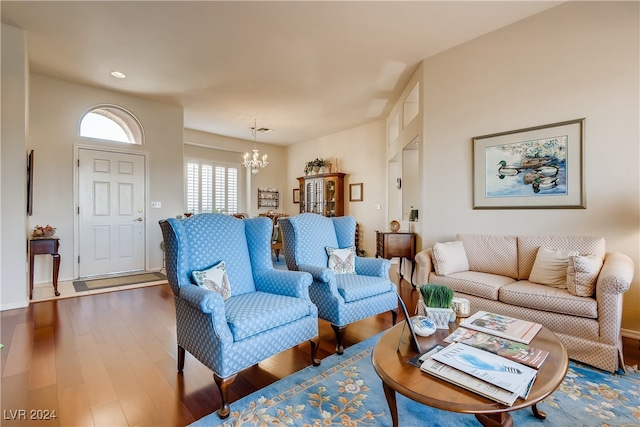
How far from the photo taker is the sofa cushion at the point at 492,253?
9.48 ft

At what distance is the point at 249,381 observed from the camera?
76.9 inches

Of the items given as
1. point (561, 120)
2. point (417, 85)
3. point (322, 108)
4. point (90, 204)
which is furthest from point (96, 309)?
point (561, 120)

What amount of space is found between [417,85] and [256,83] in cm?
225

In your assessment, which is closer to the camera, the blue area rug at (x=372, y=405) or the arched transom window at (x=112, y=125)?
the blue area rug at (x=372, y=405)

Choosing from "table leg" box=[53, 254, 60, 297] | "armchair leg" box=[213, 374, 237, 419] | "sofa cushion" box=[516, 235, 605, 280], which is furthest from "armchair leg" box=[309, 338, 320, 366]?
"table leg" box=[53, 254, 60, 297]

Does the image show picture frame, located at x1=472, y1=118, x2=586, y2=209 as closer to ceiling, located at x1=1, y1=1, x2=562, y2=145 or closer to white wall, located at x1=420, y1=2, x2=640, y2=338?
white wall, located at x1=420, y1=2, x2=640, y2=338

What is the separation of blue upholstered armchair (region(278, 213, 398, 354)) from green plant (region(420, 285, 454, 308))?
73 centimetres

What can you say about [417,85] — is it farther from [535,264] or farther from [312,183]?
[312,183]

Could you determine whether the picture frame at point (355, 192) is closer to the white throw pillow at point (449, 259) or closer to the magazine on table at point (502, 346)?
the white throw pillow at point (449, 259)

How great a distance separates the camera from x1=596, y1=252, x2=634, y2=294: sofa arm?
6.45 feet

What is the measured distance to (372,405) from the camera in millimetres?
1673

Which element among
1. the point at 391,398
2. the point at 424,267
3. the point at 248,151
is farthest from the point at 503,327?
the point at 248,151

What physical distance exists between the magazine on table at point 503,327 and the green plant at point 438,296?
0.15 metres

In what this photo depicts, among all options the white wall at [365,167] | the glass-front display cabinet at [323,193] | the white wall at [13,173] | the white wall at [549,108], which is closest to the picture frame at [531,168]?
the white wall at [549,108]
